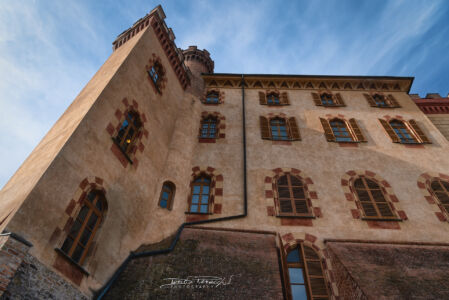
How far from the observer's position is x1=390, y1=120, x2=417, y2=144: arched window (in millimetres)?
14103

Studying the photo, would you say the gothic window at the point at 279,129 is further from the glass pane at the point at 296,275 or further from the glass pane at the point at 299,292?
the glass pane at the point at 299,292

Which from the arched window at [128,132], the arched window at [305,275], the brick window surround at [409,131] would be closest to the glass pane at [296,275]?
the arched window at [305,275]

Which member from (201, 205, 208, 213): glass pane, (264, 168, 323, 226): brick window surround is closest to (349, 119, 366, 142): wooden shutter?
(264, 168, 323, 226): brick window surround

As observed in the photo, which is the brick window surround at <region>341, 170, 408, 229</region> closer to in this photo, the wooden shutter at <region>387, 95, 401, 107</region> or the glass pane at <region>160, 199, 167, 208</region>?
the wooden shutter at <region>387, 95, 401, 107</region>

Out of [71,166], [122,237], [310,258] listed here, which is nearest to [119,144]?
[71,166]

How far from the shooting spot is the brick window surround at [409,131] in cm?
1364

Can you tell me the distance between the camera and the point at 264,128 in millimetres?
14414

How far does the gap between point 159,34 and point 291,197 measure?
30.8 feet

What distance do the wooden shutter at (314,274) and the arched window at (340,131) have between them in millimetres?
6422

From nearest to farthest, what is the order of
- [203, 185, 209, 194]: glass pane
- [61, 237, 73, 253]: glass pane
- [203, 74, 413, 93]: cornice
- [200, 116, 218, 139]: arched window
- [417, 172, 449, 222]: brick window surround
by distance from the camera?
[61, 237, 73, 253]: glass pane, [417, 172, 449, 222]: brick window surround, [203, 185, 209, 194]: glass pane, [200, 116, 218, 139]: arched window, [203, 74, 413, 93]: cornice

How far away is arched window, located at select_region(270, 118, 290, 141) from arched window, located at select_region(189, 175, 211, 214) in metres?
4.10

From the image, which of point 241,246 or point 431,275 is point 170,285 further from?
point 431,275

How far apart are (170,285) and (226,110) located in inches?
394

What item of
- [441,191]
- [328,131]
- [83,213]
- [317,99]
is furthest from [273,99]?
[83,213]
